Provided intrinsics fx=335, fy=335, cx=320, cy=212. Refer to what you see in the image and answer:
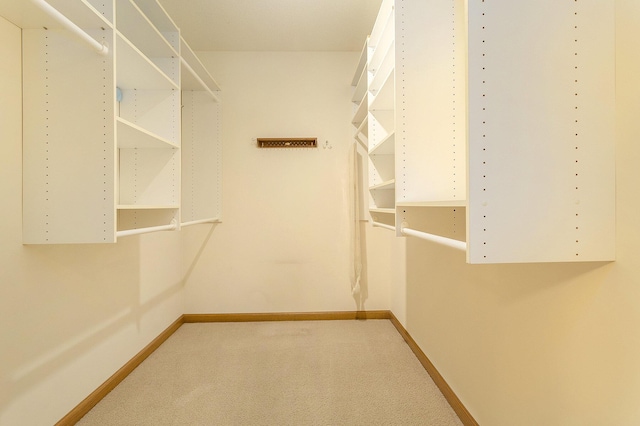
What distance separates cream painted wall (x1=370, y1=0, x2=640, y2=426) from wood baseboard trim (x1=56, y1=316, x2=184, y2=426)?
1954 millimetres

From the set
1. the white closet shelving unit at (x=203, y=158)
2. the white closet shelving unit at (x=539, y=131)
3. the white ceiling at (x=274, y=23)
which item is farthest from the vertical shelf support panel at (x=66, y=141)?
the white closet shelving unit at (x=203, y=158)

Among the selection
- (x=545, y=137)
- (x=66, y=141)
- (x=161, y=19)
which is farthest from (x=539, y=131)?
(x=161, y=19)

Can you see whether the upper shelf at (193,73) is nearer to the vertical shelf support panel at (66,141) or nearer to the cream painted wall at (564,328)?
the vertical shelf support panel at (66,141)

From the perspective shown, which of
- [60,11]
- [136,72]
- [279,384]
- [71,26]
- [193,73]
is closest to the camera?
[71,26]

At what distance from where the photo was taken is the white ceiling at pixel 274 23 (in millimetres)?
2445

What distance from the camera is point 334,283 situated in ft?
10.6

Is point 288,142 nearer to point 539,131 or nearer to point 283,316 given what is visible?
point 283,316

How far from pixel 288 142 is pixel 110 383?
7.42 ft

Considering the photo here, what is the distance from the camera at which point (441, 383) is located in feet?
6.39

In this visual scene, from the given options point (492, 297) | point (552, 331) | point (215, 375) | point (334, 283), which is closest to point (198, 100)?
point (334, 283)

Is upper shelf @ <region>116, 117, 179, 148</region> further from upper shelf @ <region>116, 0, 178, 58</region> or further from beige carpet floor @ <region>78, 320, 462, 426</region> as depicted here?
beige carpet floor @ <region>78, 320, 462, 426</region>

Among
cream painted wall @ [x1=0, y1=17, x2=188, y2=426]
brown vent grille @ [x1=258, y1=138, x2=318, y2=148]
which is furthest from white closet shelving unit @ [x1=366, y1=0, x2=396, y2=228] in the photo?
cream painted wall @ [x1=0, y1=17, x2=188, y2=426]

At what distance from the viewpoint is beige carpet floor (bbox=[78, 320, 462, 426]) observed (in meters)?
1.74

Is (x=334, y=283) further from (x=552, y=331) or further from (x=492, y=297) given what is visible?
(x=552, y=331)
